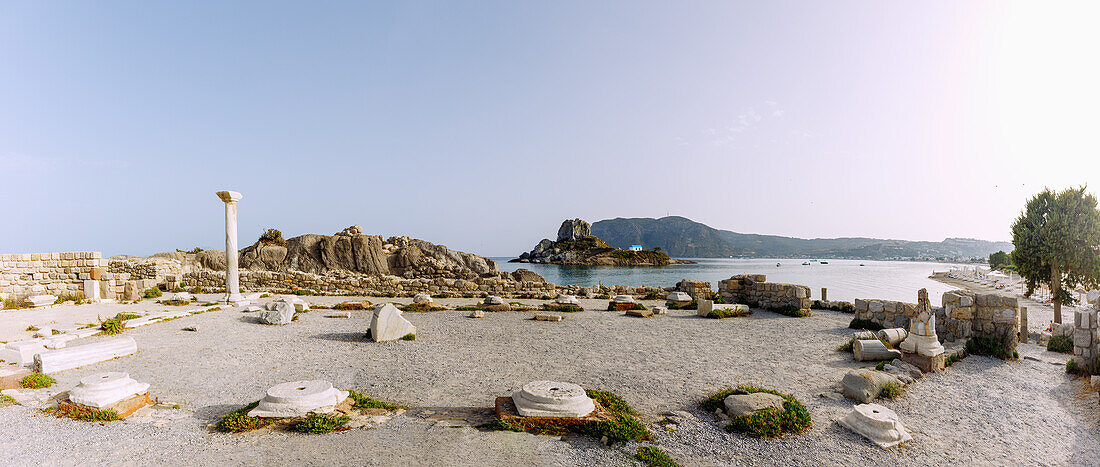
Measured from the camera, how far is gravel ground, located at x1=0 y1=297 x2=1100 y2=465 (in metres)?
4.72

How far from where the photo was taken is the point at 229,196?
1596 cm

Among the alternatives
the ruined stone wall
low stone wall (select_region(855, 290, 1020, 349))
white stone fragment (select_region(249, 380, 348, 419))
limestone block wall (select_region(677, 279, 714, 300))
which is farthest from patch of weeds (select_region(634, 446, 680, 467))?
limestone block wall (select_region(677, 279, 714, 300))

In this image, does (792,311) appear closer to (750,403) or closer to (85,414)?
(750,403)

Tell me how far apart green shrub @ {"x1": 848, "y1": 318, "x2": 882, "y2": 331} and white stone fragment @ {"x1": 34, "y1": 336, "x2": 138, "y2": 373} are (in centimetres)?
1757

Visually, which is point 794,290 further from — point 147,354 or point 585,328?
point 147,354

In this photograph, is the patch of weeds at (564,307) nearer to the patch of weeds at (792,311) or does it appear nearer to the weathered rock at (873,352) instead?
the patch of weeds at (792,311)

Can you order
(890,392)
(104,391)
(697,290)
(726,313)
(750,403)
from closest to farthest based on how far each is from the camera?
1. (104,391)
2. (750,403)
3. (890,392)
4. (726,313)
5. (697,290)

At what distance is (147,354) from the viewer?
28.5 ft

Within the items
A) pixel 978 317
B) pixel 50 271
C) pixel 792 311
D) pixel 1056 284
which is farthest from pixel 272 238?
pixel 1056 284

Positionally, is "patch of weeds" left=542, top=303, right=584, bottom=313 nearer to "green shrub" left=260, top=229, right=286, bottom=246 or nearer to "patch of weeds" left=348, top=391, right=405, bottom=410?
"patch of weeds" left=348, top=391, right=405, bottom=410

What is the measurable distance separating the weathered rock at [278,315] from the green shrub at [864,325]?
16.3 meters

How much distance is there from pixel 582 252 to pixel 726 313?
88.1 metres

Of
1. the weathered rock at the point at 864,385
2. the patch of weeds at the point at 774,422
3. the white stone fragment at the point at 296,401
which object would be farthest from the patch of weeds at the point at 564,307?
the white stone fragment at the point at 296,401

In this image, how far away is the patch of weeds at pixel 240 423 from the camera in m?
5.16
